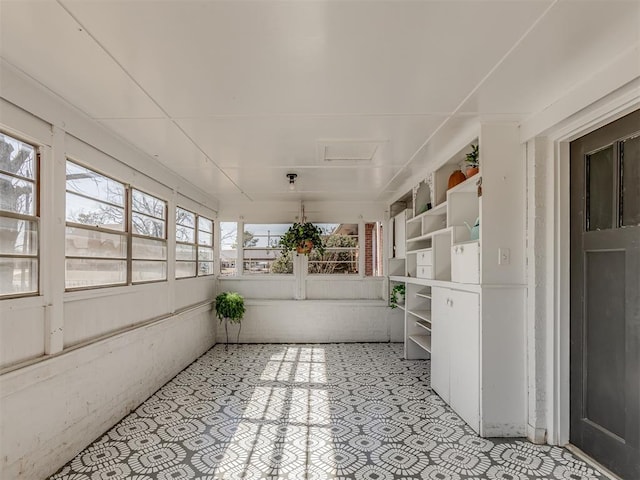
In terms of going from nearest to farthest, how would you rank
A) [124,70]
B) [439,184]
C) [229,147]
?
[124,70] < [229,147] < [439,184]

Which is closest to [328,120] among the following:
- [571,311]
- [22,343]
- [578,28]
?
[578,28]

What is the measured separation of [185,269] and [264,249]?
5.86 ft

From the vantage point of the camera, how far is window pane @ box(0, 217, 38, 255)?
2199mm

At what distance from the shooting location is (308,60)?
2.00 metres

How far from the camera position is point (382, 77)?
2.19 meters

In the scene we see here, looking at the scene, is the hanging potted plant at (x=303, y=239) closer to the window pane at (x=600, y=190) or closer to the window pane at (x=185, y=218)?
the window pane at (x=185, y=218)

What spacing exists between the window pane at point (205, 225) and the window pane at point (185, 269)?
643 millimetres

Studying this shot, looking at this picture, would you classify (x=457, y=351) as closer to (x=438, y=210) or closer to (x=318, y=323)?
(x=438, y=210)

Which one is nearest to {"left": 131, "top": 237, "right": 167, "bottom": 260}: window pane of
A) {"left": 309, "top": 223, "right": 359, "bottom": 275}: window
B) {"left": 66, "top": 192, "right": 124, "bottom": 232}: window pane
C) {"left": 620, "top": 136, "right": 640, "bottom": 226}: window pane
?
{"left": 66, "top": 192, "right": 124, "bottom": 232}: window pane

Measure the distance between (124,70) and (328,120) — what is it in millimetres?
1362

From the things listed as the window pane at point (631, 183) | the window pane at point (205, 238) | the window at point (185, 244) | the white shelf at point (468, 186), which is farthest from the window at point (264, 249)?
the window pane at point (631, 183)

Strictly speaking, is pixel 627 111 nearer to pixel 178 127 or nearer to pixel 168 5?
pixel 168 5

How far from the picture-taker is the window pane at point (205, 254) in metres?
5.92

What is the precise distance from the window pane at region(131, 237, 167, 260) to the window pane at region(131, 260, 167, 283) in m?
0.06
